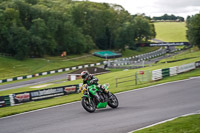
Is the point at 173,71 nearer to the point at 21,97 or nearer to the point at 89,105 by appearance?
the point at 21,97

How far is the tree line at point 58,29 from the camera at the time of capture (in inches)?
3012

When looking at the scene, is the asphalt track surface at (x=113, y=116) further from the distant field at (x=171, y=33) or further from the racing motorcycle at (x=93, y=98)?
the distant field at (x=171, y=33)

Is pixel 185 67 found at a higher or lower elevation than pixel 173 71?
higher

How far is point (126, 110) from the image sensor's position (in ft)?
50.2

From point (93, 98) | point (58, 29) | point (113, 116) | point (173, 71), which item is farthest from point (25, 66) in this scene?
point (113, 116)

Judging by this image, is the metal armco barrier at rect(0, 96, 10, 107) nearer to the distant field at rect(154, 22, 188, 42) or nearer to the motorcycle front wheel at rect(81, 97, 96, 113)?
the motorcycle front wheel at rect(81, 97, 96, 113)

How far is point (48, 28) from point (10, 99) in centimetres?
6403

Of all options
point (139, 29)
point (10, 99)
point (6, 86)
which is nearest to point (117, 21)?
point (139, 29)

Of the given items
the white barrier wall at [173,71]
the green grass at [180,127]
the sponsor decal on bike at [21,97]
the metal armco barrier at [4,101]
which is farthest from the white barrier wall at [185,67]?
the green grass at [180,127]

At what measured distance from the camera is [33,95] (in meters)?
25.3

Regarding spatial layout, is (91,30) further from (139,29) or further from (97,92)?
(97,92)

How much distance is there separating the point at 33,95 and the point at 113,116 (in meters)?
13.2

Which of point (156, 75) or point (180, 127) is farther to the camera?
point (156, 75)

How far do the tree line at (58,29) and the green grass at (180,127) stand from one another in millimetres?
66121
